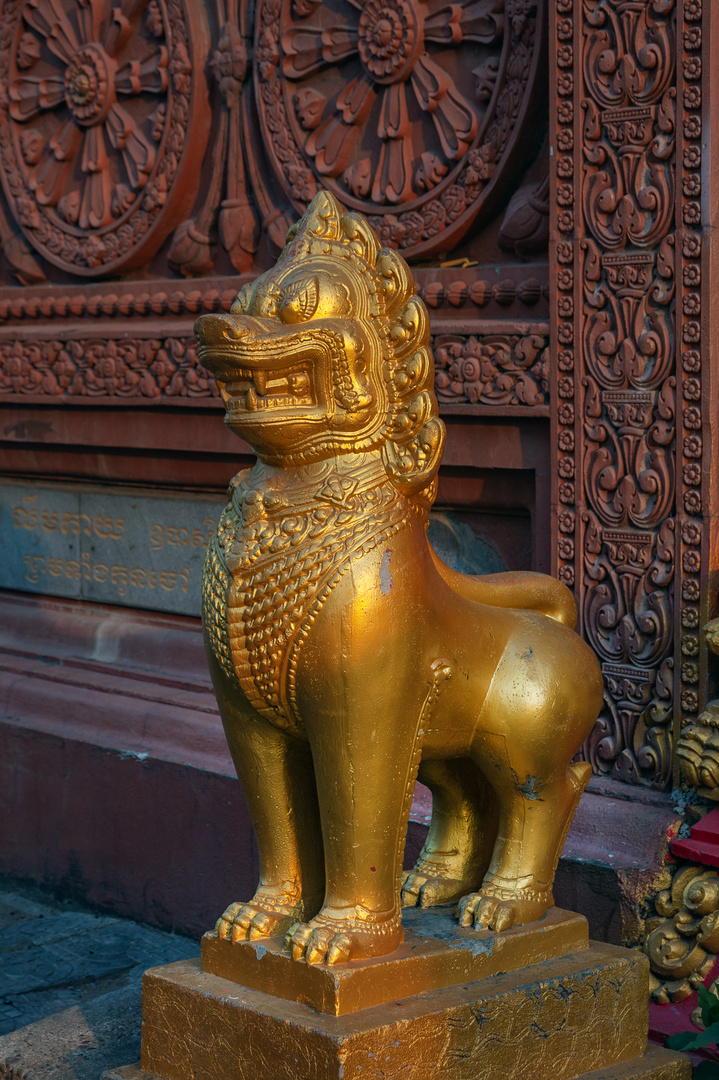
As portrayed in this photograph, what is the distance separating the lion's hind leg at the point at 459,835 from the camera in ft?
8.24

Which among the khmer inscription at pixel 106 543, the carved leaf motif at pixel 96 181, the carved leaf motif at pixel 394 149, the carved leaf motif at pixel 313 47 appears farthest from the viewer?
the carved leaf motif at pixel 96 181

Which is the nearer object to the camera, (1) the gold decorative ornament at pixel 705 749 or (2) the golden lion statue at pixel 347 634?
(2) the golden lion statue at pixel 347 634

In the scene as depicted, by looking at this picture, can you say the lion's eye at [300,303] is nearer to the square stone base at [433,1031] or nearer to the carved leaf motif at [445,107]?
the square stone base at [433,1031]

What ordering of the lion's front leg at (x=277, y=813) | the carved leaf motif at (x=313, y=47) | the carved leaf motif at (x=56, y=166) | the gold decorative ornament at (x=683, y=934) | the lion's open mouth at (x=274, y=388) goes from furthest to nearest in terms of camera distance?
1. the carved leaf motif at (x=56, y=166)
2. the carved leaf motif at (x=313, y=47)
3. the gold decorative ornament at (x=683, y=934)
4. the lion's front leg at (x=277, y=813)
5. the lion's open mouth at (x=274, y=388)

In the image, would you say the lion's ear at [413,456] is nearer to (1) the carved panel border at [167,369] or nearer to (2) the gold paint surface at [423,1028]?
(2) the gold paint surface at [423,1028]

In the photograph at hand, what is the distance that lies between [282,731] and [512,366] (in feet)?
5.41

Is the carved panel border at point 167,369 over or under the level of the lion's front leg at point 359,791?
over

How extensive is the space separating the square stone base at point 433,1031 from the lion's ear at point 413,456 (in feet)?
2.79

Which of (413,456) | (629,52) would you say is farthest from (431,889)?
(629,52)

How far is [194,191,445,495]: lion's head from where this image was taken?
2.11m

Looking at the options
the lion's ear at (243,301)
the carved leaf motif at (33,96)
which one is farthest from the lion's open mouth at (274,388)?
the carved leaf motif at (33,96)

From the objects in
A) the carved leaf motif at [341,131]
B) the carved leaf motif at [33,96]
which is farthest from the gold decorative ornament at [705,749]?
the carved leaf motif at [33,96]

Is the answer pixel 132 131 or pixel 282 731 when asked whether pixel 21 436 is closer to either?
pixel 132 131

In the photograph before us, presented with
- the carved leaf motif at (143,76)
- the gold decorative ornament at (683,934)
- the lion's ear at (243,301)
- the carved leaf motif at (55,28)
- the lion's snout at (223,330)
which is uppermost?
the carved leaf motif at (55,28)
